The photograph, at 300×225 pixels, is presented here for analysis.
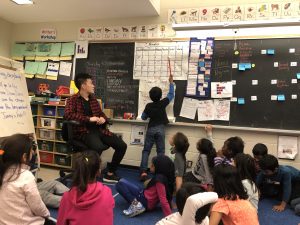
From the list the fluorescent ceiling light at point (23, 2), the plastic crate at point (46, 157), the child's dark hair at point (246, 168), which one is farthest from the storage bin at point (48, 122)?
the child's dark hair at point (246, 168)

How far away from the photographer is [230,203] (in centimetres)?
170

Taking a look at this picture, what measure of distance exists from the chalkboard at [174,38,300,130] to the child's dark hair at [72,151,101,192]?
255 cm

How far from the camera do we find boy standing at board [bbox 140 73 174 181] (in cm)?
389

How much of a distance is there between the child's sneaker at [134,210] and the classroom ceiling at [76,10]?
252cm

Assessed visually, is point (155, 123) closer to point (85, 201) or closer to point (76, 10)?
point (76, 10)

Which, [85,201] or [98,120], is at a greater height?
[98,120]

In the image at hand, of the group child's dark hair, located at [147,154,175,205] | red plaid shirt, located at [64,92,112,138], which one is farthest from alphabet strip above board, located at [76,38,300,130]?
child's dark hair, located at [147,154,175,205]

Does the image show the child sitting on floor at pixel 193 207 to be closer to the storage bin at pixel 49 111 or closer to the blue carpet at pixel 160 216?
the blue carpet at pixel 160 216

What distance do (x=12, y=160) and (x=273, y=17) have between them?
3.42 meters

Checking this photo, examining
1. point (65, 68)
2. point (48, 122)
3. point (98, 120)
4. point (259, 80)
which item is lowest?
point (48, 122)

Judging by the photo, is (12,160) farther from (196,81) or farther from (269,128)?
(269,128)

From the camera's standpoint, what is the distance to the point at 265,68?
12.2ft

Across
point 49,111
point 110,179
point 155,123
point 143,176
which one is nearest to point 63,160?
point 49,111

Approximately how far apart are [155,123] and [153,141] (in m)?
0.26
